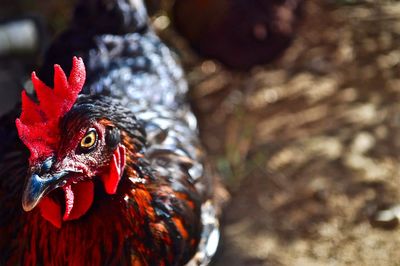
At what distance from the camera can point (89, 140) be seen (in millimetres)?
1788

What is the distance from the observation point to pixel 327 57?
407 cm

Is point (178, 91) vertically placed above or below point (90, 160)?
below

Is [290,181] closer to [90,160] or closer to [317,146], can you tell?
[317,146]

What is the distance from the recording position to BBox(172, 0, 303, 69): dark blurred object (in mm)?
3535

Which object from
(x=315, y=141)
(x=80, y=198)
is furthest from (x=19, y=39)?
(x=80, y=198)

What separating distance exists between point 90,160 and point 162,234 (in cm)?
44

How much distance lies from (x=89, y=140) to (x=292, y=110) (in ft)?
7.23

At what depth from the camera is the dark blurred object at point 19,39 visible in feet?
11.6

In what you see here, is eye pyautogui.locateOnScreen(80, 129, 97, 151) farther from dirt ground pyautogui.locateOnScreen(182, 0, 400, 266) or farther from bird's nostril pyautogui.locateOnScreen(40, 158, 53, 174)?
dirt ground pyautogui.locateOnScreen(182, 0, 400, 266)

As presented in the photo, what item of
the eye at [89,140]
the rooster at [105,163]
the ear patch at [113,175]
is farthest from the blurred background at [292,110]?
the eye at [89,140]

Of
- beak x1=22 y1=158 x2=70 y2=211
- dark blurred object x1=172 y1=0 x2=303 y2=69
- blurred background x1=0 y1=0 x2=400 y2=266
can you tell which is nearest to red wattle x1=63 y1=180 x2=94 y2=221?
beak x1=22 y1=158 x2=70 y2=211

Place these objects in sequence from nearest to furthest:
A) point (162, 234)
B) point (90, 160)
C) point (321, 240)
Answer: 1. point (90, 160)
2. point (162, 234)
3. point (321, 240)

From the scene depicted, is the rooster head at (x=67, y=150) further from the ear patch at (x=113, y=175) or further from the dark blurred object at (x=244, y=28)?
the dark blurred object at (x=244, y=28)

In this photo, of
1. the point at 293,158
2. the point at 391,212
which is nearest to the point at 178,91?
the point at 293,158
